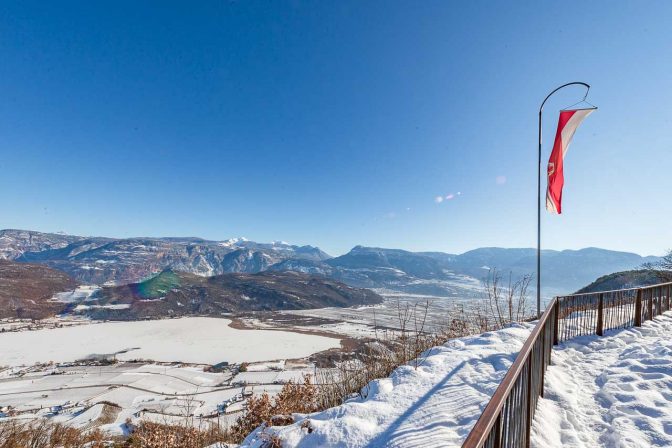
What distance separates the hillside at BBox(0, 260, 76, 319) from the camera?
112375 millimetres

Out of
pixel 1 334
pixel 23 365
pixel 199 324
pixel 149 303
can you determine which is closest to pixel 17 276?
pixel 149 303

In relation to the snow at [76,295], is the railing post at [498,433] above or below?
above

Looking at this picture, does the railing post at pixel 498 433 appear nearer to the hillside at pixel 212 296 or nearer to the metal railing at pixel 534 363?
the metal railing at pixel 534 363

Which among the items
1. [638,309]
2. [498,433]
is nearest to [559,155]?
[638,309]

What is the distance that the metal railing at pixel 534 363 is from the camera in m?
1.60

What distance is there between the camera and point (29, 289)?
136 meters

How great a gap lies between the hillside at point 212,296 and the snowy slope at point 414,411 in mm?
133537

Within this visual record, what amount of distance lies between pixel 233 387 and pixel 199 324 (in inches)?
2575

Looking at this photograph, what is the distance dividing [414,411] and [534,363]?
1.52 metres

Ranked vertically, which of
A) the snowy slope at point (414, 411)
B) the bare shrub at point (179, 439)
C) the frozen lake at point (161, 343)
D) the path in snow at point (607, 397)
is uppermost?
the path in snow at point (607, 397)

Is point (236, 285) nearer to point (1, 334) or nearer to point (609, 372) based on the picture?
point (1, 334)

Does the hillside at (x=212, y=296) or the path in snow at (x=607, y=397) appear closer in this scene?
the path in snow at (x=607, y=397)

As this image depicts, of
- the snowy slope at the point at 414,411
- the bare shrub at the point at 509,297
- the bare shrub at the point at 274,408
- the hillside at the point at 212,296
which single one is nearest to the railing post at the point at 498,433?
the snowy slope at the point at 414,411

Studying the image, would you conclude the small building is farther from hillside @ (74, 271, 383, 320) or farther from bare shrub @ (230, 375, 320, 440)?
hillside @ (74, 271, 383, 320)
